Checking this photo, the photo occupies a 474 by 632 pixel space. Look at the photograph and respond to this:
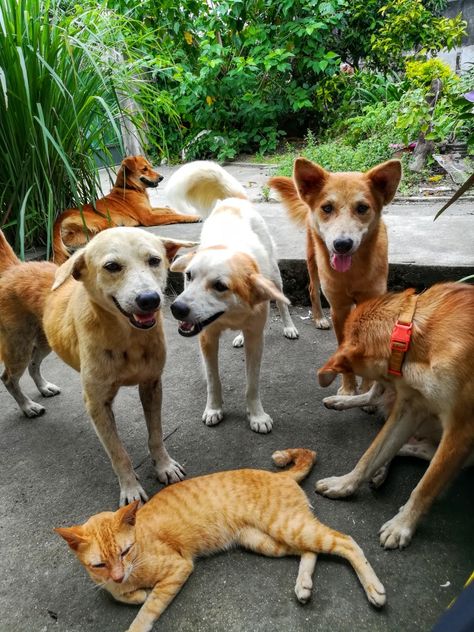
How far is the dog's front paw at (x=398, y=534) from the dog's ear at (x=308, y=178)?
157 centimetres

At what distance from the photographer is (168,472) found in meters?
2.07

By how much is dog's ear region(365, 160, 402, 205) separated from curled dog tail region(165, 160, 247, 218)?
1193mm

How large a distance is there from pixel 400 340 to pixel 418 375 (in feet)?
0.46

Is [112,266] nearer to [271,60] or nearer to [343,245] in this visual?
[343,245]

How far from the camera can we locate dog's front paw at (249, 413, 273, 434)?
232 cm

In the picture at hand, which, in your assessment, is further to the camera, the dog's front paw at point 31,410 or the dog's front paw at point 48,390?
the dog's front paw at point 48,390

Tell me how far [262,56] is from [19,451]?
24.8ft

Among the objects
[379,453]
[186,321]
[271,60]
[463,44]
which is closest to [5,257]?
[186,321]

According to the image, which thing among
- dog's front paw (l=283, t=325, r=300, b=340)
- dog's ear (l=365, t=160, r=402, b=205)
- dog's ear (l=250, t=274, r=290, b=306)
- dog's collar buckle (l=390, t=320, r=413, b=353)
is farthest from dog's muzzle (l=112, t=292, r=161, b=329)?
dog's front paw (l=283, t=325, r=300, b=340)

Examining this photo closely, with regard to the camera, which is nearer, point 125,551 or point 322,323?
point 125,551

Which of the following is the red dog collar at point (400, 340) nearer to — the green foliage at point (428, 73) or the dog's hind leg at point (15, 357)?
the dog's hind leg at point (15, 357)

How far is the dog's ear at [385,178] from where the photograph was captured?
2236mm

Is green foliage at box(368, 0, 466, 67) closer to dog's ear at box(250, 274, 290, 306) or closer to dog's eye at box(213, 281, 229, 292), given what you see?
dog's ear at box(250, 274, 290, 306)

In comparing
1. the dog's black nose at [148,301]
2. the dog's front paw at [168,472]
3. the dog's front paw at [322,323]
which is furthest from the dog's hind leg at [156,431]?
the dog's front paw at [322,323]
